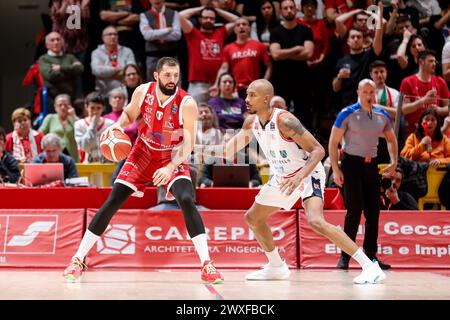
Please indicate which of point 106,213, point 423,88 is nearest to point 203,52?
point 423,88

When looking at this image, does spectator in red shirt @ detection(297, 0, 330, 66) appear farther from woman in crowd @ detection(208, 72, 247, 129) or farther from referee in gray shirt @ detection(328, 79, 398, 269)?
referee in gray shirt @ detection(328, 79, 398, 269)

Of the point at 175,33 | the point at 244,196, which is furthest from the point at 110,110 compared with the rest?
the point at 244,196

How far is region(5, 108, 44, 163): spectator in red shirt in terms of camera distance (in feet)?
37.4

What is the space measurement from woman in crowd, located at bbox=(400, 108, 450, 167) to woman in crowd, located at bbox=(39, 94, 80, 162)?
203 inches

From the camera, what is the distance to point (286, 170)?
7.48 meters

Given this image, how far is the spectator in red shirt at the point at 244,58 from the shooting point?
12.5 meters

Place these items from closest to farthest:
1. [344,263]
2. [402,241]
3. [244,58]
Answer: [344,263] → [402,241] → [244,58]

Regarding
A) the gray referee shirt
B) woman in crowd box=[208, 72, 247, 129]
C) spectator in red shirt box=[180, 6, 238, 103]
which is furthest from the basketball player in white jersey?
spectator in red shirt box=[180, 6, 238, 103]

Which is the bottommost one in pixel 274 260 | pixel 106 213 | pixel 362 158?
pixel 274 260

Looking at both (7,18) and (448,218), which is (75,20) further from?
(448,218)

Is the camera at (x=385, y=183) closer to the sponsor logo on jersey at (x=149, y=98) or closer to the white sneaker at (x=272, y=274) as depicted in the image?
the white sneaker at (x=272, y=274)

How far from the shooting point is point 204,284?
7066 mm

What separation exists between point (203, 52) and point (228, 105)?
1481 millimetres

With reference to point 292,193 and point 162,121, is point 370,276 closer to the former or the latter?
point 292,193
